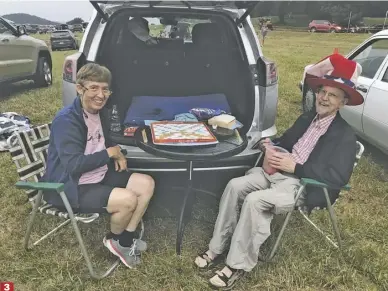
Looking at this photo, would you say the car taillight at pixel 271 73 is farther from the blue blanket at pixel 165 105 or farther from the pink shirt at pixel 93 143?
the pink shirt at pixel 93 143

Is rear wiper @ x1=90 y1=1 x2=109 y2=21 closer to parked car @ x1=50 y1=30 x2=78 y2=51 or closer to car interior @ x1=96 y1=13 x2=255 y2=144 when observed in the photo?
car interior @ x1=96 y1=13 x2=255 y2=144

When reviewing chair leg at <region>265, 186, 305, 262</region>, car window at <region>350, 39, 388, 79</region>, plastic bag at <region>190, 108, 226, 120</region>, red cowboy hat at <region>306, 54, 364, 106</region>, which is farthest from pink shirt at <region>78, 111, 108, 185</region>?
car window at <region>350, 39, 388, 79</region>

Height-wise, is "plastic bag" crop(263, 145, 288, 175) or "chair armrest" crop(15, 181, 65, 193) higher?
"chair armrest" crop(15, 181, 65, 193)

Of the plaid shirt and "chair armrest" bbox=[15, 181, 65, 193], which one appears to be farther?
the plaid shirt

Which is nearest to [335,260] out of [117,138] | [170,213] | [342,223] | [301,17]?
[342,223]

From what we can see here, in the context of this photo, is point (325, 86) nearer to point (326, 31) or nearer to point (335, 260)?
point (335, 260)

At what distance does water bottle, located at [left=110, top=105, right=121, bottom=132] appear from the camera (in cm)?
324

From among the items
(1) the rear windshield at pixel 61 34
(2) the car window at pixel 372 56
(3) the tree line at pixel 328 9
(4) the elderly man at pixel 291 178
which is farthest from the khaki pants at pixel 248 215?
(3) the tree line at pixel 328 9

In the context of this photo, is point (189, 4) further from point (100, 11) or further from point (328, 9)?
point (328, 9)

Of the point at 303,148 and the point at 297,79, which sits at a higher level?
the point at 303,148

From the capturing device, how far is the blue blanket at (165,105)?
344 centimetres

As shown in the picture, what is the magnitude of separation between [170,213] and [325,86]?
159 centimetres

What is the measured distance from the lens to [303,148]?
2.86 meters

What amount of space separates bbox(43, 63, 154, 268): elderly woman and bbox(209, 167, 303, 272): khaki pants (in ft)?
1.73
